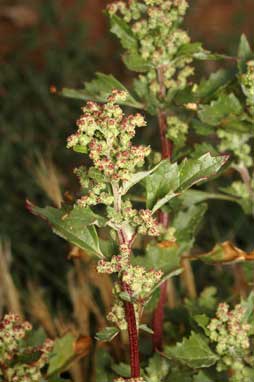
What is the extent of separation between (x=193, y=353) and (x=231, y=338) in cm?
9

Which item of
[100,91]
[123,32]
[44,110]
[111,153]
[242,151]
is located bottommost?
[111,153]

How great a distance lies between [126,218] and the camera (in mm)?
1303

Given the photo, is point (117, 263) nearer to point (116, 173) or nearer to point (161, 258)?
point (116, 173)

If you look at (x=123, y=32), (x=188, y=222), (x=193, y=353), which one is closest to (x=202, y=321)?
(x=193, y=353)

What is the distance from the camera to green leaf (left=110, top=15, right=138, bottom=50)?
167 centimetres

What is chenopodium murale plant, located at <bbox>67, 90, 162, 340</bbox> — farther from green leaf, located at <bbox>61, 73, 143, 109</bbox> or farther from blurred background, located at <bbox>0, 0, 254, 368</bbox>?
blurred background, located at <bbox>0, 0, 254, 368</bbox>

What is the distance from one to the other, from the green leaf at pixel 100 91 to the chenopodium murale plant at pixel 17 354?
458mm

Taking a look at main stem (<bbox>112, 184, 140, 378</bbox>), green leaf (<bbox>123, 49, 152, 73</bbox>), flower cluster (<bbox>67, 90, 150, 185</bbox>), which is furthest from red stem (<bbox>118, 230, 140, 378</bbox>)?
green leaf (<bbox>123, 49, 152, 73</bbox>)

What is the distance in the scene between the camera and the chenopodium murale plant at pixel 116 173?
1.27 meters

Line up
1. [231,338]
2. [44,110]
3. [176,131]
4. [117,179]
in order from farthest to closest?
[44,110]
[176,131]
[231,338]
[117,179]

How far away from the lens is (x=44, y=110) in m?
3.86

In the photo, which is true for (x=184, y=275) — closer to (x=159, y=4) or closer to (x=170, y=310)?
(x=170, y=310)

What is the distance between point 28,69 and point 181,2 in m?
2.42

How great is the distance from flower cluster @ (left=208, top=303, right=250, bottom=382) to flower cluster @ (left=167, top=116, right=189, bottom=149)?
0.37m
